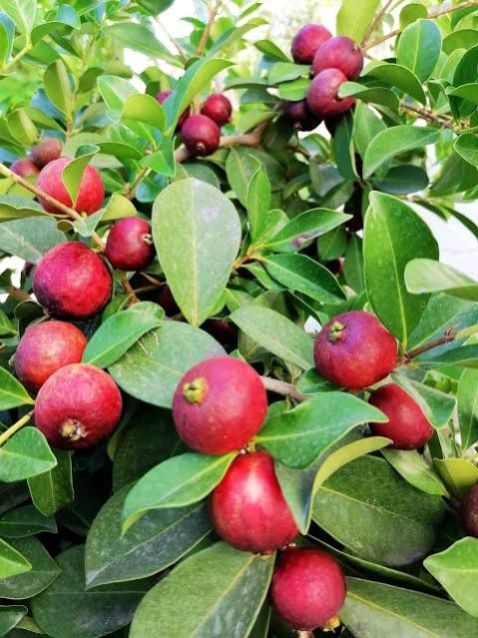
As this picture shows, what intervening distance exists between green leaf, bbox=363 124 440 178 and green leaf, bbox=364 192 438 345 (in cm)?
23

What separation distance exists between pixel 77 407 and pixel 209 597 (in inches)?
7.7

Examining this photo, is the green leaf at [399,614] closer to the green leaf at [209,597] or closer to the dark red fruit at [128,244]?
the green leaf at [209,597]

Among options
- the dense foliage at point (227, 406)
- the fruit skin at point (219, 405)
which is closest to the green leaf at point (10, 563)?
the dense foliage at point (227, 406)

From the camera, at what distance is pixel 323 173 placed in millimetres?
1087

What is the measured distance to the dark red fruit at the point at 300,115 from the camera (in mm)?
954

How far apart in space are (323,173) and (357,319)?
25.0 inches

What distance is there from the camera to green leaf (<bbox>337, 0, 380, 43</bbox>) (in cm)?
92

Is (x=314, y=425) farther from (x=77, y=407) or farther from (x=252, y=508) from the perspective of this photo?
(x=77, y=407)

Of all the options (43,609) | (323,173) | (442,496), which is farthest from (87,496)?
(323,173)

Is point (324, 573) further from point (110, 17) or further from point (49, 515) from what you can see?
point (110, 17)

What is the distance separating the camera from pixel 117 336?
0.53 metres

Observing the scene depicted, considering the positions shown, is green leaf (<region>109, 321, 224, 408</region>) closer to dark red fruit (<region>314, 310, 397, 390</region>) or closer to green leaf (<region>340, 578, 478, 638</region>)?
dark red fruit (<region>314, 310, 397, 390</region>)

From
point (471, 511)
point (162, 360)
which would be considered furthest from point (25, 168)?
point (471, 511)

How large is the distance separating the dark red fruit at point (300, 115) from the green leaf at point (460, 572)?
682mm
